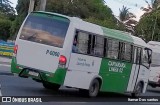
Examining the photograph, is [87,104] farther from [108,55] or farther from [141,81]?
[141,81]

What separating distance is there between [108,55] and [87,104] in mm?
3153

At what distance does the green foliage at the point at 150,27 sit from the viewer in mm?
70875

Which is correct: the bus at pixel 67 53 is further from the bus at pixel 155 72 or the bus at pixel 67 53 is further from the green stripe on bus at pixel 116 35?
the bus at pixel 155 72

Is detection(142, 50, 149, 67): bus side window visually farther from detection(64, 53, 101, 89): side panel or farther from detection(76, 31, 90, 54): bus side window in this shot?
detection(76, 31, 90, 54): bus side window

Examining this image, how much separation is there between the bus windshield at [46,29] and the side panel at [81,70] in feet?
2.56

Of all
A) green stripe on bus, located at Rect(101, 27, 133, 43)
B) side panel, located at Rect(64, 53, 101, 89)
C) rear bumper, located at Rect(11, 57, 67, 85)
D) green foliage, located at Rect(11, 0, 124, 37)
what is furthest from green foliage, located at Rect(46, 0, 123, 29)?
rear bumper, located at Rect(11, 57, 67, 85)

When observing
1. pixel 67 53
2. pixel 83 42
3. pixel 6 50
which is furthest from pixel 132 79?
pixel 6 50

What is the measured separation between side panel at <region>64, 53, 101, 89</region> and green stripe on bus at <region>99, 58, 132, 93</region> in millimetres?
534

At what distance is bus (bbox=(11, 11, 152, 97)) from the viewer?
15.3 m

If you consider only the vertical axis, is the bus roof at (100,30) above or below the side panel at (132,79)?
above

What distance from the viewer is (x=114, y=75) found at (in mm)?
17984

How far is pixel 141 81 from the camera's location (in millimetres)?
20406

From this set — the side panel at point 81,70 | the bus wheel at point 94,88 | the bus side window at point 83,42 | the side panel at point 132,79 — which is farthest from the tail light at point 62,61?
the side panel at point 132,79

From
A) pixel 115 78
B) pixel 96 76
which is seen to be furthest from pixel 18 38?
pixel 115 78
